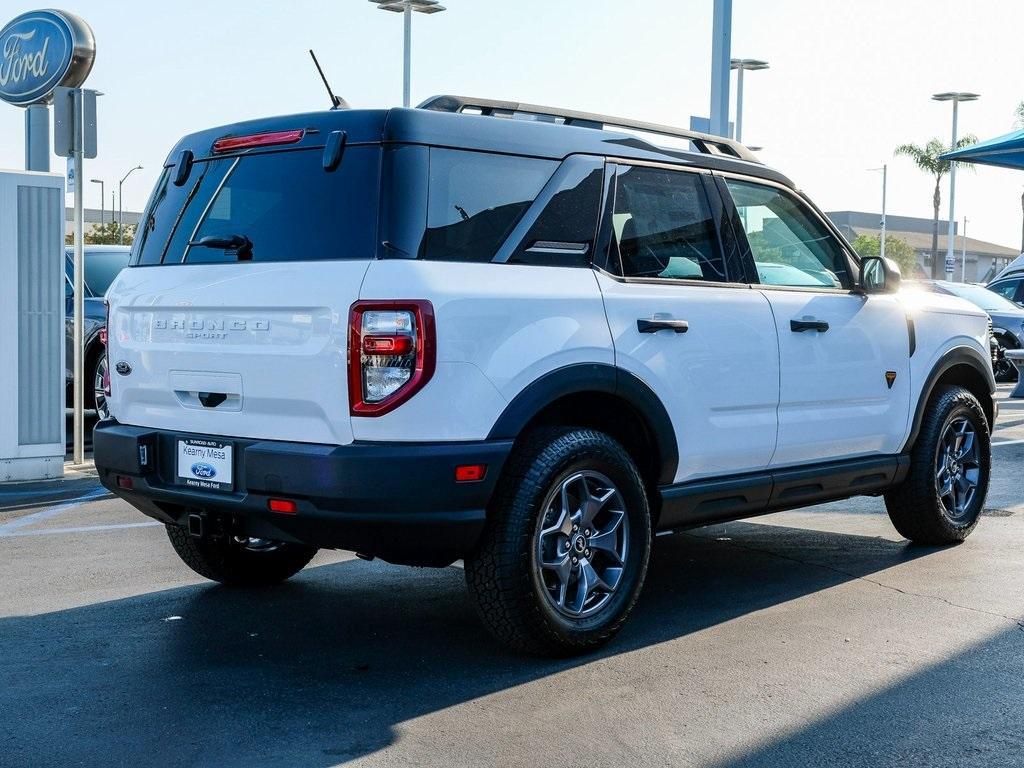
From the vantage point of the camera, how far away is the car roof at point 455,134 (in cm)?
454

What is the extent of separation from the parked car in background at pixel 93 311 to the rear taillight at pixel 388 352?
724cm

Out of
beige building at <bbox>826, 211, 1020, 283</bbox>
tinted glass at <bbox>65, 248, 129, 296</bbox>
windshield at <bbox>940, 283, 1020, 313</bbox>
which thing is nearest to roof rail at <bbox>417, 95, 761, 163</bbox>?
tinted glass at <bbox>65, 248, 129, 296</bbox>

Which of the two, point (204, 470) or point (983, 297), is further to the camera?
point (983, 297)

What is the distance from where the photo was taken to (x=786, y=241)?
6070mm

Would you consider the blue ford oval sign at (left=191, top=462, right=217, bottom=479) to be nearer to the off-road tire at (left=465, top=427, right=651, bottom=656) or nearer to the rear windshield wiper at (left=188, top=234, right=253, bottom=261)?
the rear windshield wiper at (left=188, top=234, right=253, bottom=261)

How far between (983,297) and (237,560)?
1645 centimetres

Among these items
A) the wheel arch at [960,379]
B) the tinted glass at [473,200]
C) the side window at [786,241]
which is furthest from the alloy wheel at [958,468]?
the tinted glass at [473,200]

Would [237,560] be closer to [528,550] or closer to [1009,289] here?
[528,550]

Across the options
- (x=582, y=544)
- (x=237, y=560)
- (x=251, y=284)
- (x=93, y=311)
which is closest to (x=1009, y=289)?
(x=93, y=311)

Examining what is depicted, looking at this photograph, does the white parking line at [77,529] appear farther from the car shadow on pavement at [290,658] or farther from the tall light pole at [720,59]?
the tall light pole at [720,59]

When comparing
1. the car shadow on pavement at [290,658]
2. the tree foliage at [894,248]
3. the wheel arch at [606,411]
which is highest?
the tree foliage at [894,248]

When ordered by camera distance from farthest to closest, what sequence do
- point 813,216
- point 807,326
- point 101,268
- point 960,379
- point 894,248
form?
point 894,248
point 101,268
point 960,379
point 813,216
point 807,326

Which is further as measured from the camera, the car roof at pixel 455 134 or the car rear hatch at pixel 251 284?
the car roof at pixel 455 134

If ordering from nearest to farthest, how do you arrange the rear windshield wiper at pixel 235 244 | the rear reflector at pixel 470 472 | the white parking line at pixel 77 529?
the rear reflector at pixel 470 472, the rear windshield wiper at pixel 235 244, the white parking line at pixel 77 529
